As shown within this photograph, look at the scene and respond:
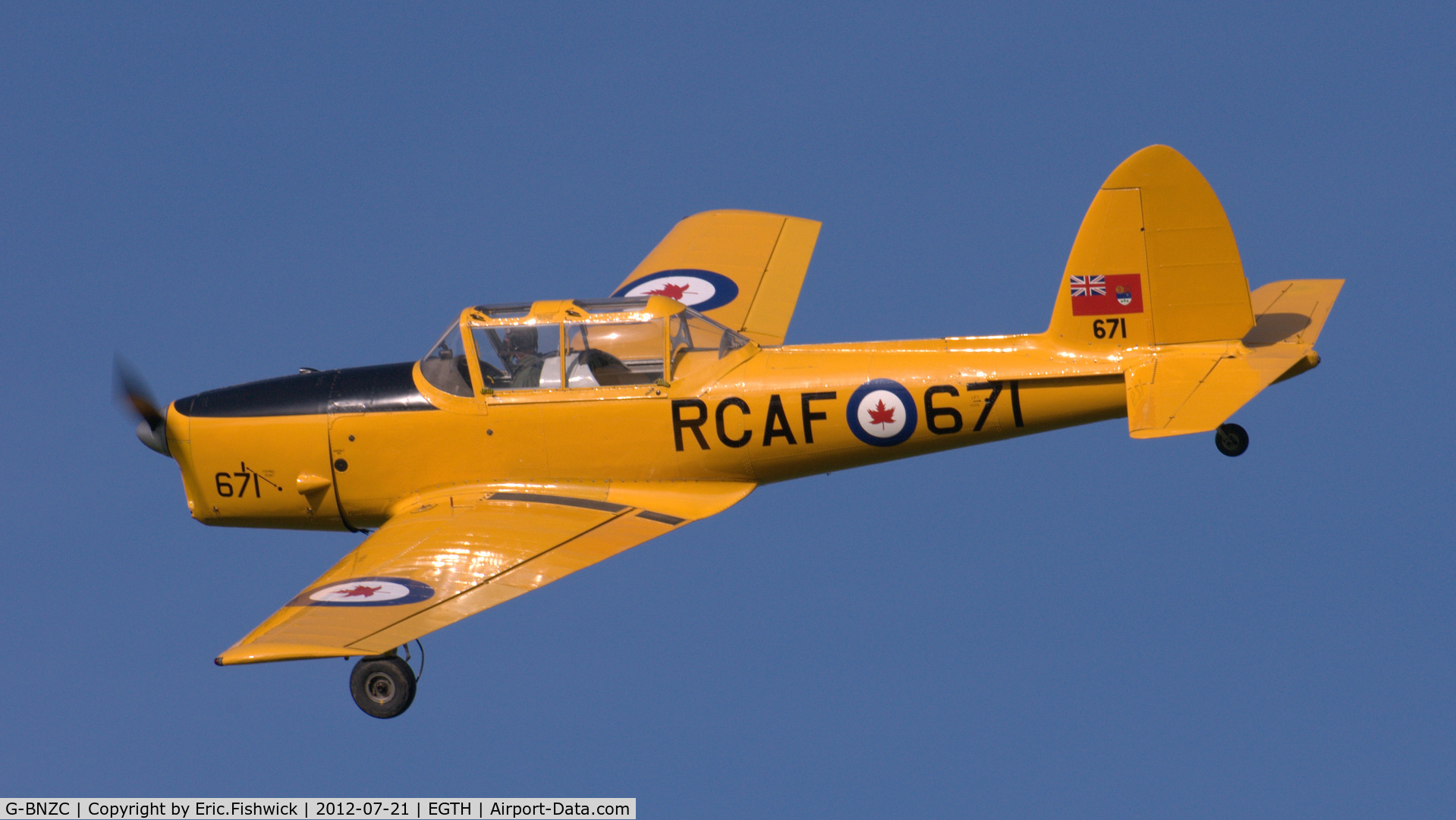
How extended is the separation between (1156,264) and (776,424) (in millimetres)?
3030

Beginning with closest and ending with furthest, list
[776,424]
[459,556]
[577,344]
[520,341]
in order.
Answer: [459,556] < [776,424] < [577,344] < [520,341]

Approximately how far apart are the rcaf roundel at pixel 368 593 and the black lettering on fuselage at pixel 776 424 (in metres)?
2.83

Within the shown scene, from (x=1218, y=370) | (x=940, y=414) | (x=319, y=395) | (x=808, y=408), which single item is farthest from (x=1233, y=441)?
(x=319, y=395)

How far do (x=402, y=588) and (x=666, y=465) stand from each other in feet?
7.73

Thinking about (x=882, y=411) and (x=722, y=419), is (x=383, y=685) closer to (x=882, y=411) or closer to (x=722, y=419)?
(x=722, y=419)

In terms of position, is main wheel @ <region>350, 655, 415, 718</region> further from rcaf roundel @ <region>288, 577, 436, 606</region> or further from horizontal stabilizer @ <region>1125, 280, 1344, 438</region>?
horizontal stabilizer @ <region>1125, 280, 1344, 438</region>

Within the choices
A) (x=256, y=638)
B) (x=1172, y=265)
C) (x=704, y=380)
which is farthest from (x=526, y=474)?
(x=1172, y=265)

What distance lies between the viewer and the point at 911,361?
14422 millimetres

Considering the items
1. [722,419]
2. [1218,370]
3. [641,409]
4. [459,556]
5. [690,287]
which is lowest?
[459,556]

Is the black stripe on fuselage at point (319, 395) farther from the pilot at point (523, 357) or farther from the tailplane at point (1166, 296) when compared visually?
the tailplane at point (1166, 296)

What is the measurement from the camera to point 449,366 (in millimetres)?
14953

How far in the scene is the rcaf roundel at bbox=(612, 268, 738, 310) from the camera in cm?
1719

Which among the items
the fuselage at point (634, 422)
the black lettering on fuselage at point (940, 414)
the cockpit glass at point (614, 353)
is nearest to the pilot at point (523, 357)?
the fuselage at point (634, 422)

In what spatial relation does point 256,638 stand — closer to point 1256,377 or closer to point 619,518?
point 619,518
